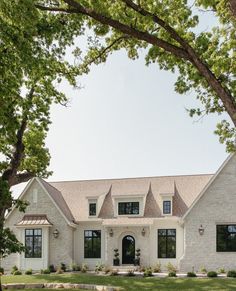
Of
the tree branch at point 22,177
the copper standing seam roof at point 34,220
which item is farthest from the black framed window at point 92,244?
the tree branch at point 22,177

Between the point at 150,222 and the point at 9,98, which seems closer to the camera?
the point at 9,98

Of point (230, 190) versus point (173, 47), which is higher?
point (173, 47)

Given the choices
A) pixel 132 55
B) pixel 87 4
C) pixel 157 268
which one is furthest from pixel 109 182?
pixel 87 4

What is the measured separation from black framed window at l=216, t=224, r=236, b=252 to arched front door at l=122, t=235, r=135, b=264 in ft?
21.6

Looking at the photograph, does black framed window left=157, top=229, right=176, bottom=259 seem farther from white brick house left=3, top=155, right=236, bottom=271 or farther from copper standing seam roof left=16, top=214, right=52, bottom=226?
copper standing seam roof left=16, top=214, right=52, bottom=226

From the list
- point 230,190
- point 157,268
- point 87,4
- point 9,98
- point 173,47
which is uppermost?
point 87,4

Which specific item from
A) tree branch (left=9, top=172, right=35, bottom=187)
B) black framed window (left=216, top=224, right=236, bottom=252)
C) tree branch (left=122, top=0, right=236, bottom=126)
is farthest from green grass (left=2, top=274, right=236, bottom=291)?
tree branch (left=122, top=0, right=236, bottom=126)

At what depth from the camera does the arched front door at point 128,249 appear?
3306 centimetres

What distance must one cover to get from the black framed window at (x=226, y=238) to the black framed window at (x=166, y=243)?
3.45m

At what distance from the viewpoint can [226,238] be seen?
98.0 ft

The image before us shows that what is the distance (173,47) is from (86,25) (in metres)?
3.97

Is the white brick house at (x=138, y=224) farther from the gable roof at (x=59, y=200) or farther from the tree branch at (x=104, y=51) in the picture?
the tree branch at (x=104, y=51)

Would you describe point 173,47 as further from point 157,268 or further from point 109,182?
point 109,182

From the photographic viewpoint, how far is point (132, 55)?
54.0 ft
